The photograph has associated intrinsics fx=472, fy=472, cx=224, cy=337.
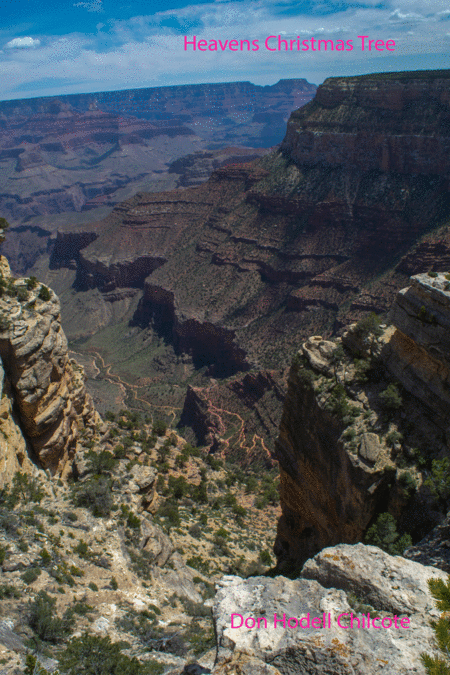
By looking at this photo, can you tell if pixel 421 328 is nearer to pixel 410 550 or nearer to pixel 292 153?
pixel 410 550

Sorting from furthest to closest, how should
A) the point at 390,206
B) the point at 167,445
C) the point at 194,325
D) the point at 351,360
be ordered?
1. the point at 194,325
2. the point at 390,206
3. the point at 167,445
4. the point at 351,360

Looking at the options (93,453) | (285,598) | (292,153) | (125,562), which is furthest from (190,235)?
(285,598)

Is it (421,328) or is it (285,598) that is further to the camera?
(421,328)

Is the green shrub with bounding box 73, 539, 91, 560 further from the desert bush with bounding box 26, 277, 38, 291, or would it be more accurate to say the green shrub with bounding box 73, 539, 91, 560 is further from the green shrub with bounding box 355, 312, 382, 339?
the green shrub with bounding box 355, 312, 382, 339

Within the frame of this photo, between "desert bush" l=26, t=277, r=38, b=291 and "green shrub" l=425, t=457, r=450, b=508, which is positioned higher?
"desert bush" l=26, t=277, r=38, b=291

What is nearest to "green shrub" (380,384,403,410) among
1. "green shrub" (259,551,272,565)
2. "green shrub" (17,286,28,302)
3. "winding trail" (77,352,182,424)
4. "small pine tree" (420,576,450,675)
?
"small pine tree" (420,576,450,675)
